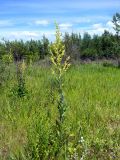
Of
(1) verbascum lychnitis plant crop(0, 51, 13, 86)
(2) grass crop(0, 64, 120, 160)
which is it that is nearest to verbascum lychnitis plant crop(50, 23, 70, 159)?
(2) grass crop(0, 64, 120, 160)

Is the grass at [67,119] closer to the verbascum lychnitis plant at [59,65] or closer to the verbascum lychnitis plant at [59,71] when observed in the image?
the verbascum lychnitis plant at [59,71]

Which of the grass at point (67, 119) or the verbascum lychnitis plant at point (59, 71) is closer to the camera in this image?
the verbascum lychnitis plant at point (59, 71)

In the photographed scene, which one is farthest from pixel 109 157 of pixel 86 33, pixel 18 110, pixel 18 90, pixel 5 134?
pixel 86 33

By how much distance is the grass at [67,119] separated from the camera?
4.80m

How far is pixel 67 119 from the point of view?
618 centimetres

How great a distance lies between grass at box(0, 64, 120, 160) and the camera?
480 cm

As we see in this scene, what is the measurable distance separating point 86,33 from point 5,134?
72.1 metres

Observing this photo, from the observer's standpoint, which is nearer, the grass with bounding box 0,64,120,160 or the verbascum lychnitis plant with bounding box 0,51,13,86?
the grass with bounding box 0,64,120,160

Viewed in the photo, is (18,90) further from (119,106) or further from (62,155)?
(62,155)

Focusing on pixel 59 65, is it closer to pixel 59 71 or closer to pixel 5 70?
pixel 59 71

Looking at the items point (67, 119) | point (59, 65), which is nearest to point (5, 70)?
point (67, 119)

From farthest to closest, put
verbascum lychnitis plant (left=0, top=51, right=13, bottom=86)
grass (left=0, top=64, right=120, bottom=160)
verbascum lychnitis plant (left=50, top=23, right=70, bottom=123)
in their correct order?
1. verbascum lychnitis plant (left=0, top=51, right=13, bottom=86)
2. grass (left=0, top=64, right=120, bottom=160)
3. verbascum lychnitis plant (left=50, top=23, right=70, bottom=123)

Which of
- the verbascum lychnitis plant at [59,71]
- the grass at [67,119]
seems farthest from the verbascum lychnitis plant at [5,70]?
the verbascum lychnitis plant at [59,71]

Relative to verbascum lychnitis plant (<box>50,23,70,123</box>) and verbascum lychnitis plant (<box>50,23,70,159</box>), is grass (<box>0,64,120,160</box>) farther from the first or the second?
verbascum lychnitis plant (<box>50,23,70,123</box>)
